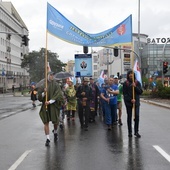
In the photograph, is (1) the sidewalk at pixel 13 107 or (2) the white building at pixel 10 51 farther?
(2) the white building at pixel 10 51

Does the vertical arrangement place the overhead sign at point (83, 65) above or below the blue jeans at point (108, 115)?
above

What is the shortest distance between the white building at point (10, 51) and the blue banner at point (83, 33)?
6535 cm

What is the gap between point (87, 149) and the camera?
28.0 feet

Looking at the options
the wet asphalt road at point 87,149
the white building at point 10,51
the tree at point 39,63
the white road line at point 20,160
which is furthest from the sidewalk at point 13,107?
the white building at point 10,51

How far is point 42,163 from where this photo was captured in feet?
23.7

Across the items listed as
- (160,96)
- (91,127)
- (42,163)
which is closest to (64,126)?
(91,127)

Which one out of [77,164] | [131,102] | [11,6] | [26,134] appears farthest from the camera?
[11,6]

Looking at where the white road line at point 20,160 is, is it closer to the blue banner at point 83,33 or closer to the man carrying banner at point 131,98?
the man carrying banner at point 131,98

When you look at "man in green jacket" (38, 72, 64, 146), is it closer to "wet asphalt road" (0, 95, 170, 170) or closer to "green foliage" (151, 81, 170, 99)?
"wet asphalt road" (0, 95, 170, 170)

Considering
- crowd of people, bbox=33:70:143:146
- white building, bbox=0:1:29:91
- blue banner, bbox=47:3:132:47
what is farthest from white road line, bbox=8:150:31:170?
white building, bbox=0:1:29:91

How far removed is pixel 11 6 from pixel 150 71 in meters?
44.3

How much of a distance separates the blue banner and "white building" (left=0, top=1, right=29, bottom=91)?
6535 cm

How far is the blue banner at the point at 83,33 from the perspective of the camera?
10711mm

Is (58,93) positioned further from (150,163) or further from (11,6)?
(11,6)
